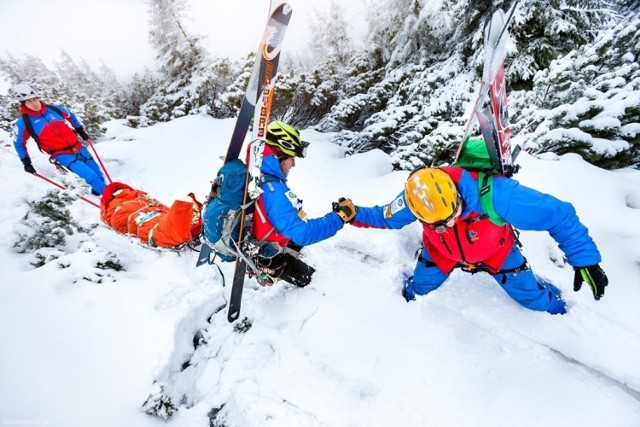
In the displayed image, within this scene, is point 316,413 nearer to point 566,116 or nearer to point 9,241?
point 9,241

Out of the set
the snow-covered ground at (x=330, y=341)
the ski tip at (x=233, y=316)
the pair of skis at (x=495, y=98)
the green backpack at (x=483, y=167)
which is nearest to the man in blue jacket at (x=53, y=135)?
the snow-covered ground at (x=330, y=341)

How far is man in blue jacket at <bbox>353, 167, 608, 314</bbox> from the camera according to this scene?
228 centimetres

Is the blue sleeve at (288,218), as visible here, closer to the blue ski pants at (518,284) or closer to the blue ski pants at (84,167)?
the blue ski pants at (518,284)

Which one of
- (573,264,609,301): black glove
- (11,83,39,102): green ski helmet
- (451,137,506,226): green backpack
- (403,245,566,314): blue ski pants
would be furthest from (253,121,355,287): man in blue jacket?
(11,83,39,102): green ski helmet

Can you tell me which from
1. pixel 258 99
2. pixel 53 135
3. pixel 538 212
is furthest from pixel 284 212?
pixel 53 135

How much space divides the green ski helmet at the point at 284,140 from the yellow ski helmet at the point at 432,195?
4.25ft

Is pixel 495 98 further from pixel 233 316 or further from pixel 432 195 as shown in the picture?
pixel 233 316

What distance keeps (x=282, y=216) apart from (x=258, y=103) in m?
1.24

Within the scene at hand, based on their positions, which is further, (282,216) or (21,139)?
(21,139)

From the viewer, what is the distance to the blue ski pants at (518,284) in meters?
3.01

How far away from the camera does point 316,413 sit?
8.46ft

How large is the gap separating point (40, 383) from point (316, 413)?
2384mm

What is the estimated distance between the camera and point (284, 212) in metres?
2.91

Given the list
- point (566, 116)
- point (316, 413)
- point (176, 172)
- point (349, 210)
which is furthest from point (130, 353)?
point (566, 116)
